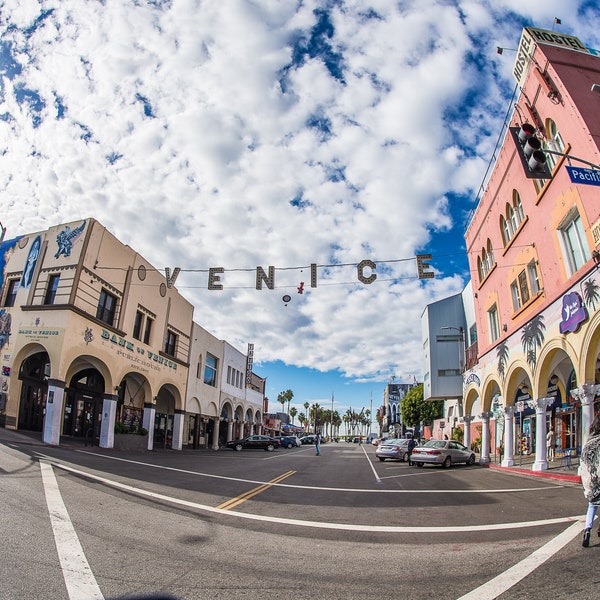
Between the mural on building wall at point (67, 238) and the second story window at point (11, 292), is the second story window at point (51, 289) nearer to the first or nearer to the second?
the mural on building wall at point (67, 238)

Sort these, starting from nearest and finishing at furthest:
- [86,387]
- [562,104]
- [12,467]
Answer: [12,467] → [562,104] → [86,387]

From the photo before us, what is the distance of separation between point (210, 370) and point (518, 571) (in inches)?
1448

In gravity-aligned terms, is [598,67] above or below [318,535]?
above

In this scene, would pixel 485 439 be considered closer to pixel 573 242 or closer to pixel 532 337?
pixel 532 337

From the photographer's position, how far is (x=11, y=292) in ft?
76.1

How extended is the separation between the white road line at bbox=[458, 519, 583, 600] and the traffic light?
6.21 m

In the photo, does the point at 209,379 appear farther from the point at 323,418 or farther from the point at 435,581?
the point at 323,418

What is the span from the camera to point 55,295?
21219 millimetres

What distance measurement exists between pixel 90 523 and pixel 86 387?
73.3 feet

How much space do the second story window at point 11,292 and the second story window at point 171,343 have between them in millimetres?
10594

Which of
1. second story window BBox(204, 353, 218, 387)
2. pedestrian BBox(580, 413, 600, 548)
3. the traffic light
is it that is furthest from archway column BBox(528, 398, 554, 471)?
second story window BBox(204, 353, 218, 387)

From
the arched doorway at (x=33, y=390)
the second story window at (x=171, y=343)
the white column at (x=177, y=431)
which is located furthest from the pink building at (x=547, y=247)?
the arched doorway at (x=33, y=390)

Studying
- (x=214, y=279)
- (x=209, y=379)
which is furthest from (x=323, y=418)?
(x=214, y=279)

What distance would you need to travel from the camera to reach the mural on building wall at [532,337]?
16688 millimetres
